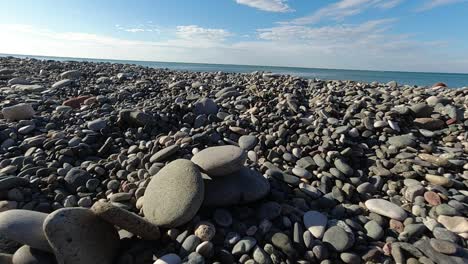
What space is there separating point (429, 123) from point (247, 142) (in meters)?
2.42

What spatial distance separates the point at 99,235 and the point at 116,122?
8.60 feet

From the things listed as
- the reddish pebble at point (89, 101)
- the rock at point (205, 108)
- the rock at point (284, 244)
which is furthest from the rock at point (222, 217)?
the reddish pebble at point (89, 101)

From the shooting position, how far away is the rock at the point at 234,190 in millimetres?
2381

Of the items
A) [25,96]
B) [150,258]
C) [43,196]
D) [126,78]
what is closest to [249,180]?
[150,258]

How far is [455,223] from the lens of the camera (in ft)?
7.33

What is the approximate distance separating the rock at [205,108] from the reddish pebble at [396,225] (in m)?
3.05

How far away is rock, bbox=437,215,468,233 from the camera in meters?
2.18

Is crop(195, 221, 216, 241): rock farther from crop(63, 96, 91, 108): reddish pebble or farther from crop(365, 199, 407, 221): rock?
crop(63, 96, 91, 108): reddish pebble

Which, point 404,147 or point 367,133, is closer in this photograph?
point 404,147

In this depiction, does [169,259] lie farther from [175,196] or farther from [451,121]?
[451,121]

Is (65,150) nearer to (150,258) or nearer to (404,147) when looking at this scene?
(150,258)

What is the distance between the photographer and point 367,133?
3.70 meters

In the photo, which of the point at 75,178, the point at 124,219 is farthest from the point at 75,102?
the point at 124,219

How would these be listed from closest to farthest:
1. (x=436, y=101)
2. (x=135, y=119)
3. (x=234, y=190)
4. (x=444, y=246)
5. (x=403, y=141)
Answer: (x=444, y=246) → (x=234, y=190) → (x=403, y=141) → (x=135, y=119) → (x=436, y=101)
